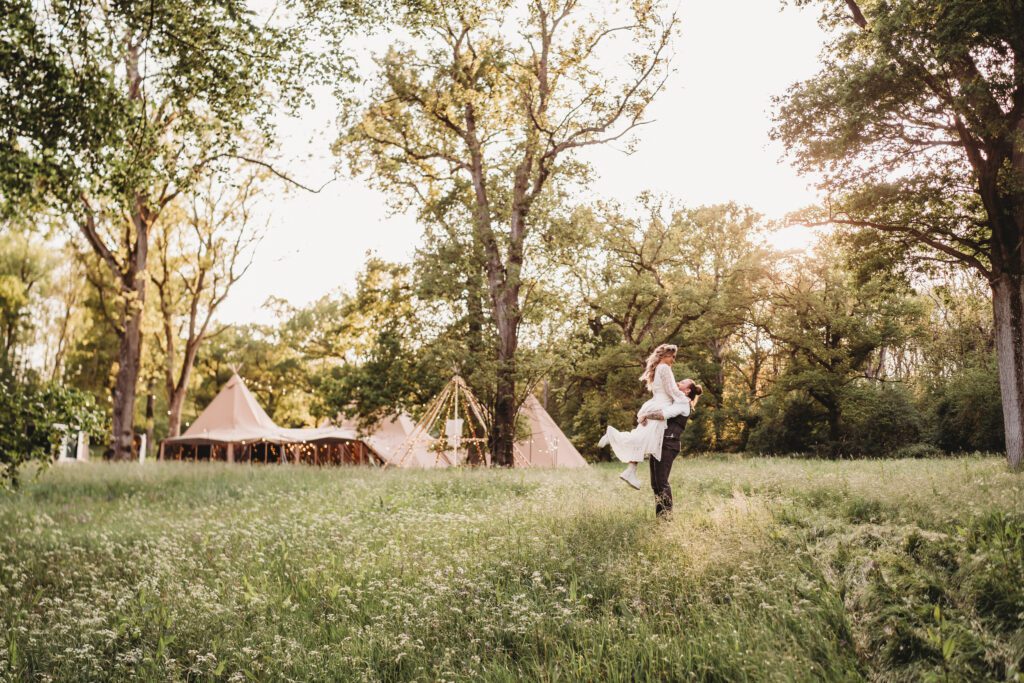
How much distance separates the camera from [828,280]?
3325 cm

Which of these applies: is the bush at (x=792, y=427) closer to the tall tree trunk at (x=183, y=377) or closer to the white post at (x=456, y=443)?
the white post at (x=456, y=443)

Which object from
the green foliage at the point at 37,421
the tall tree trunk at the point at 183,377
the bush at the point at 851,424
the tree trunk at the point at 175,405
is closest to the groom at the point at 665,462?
the green foliage at the point at 37,421

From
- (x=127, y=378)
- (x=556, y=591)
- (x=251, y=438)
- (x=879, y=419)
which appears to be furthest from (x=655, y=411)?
(x=251, y=438)

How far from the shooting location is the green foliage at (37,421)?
7.14 meters

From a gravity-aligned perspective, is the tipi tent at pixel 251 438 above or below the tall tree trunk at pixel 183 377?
below

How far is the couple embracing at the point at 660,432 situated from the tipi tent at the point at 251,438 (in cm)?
2428

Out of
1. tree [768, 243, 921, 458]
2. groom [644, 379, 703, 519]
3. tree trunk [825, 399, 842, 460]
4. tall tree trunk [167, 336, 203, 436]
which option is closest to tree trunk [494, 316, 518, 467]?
groom [644, 379, 703, 519]

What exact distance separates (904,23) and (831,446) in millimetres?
22581

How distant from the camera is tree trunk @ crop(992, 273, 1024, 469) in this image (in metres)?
13.6

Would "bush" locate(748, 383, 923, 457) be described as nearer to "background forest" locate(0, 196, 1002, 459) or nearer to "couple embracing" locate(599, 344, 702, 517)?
"background forest" locate(0, 196, 1002, 459)

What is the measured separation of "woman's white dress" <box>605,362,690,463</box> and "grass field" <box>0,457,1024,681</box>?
693mm

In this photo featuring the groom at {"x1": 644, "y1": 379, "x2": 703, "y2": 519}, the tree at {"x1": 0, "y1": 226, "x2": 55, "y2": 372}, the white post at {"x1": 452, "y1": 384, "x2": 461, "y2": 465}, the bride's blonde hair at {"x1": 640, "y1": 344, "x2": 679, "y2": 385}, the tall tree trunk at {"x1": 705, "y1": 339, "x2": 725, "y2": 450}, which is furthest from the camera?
the tall tree trunk at {"x1": 705, "y1": 339, "x2": 725, "y2": 450}

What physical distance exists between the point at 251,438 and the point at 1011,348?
2800 centimetres

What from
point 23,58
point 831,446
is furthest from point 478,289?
point 831,446
